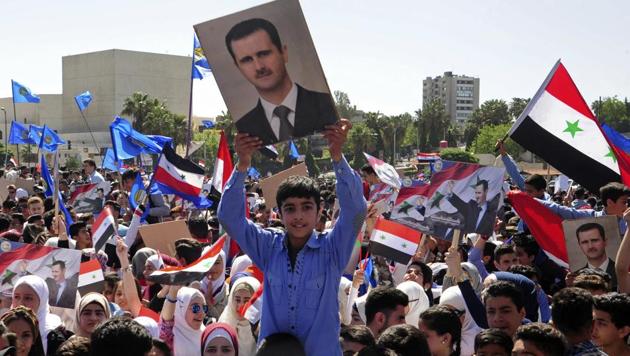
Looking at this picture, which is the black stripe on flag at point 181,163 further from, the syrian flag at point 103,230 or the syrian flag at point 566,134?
the syrian flag at point 566,134

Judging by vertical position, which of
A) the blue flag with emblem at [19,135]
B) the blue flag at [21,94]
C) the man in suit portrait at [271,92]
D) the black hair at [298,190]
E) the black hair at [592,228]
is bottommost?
the black hair at [592,228]

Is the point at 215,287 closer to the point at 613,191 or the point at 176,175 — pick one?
the point at 613,191

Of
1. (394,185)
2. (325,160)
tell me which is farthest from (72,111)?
(394,185)

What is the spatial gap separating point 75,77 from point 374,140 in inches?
1660

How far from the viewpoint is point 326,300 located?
151 inches

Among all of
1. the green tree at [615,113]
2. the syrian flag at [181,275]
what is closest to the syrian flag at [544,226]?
the syrian flag at [181,275]

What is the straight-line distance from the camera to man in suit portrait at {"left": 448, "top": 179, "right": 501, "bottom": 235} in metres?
7.11

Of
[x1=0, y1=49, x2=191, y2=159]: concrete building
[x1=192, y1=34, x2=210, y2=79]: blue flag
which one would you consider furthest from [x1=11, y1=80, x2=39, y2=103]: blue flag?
[x1=0, y1=49, x2=191, y2=159]: concrete building

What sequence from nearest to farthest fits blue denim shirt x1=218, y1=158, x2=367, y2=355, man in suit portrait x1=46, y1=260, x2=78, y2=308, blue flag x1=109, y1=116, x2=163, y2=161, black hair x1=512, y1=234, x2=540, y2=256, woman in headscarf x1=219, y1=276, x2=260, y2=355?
blue denim shirt x1=218, y1=158, x2=367, y2=355 < woman in headscarf x1=219, y1=276, x2=260, y2=355 < man in suit portrait x1=46, y1=260, x2=78, y2=308 < black hair x1=512, y1=234, x2=540, y2=256 < blue flag x1=109, y1=116, x2=163, y2=161

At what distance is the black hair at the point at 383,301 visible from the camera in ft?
17.6

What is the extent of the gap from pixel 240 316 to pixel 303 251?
2.38 meters

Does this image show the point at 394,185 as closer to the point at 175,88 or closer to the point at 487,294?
the point at 487,294

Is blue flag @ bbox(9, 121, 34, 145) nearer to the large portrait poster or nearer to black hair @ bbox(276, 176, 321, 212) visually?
the large portrait poster

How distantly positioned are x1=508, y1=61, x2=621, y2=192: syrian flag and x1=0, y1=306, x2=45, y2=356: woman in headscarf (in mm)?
4624
